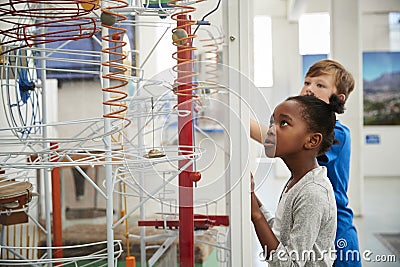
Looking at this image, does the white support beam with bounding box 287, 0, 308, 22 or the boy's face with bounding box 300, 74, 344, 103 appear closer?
the boy's face with bounding box 300, 74, 344, 103

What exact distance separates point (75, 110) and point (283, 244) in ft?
7.59

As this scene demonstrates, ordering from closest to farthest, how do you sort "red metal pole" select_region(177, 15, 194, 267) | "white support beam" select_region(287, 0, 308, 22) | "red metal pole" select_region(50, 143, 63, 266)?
"red metal pole" select_region(177, 15, 194, 267) < "red metal pole" select_region(50, 143, 63, 266) < "white support beam" select_region(287, 0, 308, 22)

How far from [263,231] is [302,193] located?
0.44 ft

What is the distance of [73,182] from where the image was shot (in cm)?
352

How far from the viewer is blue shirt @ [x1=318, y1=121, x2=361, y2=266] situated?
5.39 feet

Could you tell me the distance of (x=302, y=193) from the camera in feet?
4.28

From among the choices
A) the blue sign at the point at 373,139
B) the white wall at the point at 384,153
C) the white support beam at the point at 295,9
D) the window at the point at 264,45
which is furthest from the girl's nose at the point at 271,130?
the blue sign at the point at 373,139

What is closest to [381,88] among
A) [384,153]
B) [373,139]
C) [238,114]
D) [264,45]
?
[373,139]

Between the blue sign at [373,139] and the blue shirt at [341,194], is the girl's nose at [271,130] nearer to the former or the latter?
the blue shirt at [341,194]

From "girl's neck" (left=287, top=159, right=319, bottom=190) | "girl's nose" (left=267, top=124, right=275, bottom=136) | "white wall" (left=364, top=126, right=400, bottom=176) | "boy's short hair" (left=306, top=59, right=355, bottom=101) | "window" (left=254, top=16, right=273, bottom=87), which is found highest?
"window" (left=254, top=16, right=273, bottom=87)

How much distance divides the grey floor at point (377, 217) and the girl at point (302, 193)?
50cm

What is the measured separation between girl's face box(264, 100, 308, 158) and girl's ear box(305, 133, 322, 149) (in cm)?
1

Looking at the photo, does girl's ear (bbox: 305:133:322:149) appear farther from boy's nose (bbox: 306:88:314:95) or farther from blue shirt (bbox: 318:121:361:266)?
boy's nose (bbox: 306:88:314:95)

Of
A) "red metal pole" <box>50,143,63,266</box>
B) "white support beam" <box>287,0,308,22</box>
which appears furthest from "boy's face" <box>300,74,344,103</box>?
"white support beam" <box>287,0,308,22</box>
